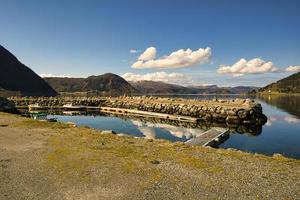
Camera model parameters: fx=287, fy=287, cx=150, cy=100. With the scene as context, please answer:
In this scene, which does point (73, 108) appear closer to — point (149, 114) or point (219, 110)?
point (149, 114)

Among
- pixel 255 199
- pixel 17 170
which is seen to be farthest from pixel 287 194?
pixel 17 170

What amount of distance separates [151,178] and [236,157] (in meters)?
7.99

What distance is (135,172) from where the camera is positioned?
16.3m

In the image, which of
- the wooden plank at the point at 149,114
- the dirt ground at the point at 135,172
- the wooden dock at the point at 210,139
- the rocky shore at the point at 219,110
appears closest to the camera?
the dirt ground at the point at 135,172

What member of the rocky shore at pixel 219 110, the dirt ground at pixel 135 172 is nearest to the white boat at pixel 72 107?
the rocky shore at pixel 219 110

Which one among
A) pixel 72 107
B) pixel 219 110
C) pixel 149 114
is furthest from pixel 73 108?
pixel 219 110

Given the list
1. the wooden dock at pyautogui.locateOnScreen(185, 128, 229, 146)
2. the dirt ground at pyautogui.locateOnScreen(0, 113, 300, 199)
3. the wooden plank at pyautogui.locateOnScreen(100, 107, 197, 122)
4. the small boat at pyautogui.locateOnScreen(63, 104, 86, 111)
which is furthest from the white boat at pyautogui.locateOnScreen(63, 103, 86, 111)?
the dirt ground at pyautogui.locateOnScreen(0, 113, 300, 199)

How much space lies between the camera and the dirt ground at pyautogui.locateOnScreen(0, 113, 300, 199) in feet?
43.1

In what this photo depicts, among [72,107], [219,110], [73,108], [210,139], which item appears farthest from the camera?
[72,107]

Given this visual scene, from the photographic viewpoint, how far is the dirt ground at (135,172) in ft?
43.1

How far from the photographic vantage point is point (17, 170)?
16562 millimetres

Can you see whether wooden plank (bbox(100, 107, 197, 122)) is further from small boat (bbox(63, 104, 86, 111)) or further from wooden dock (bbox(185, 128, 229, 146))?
wooden dock (bbox(185, 128, 229, 146))

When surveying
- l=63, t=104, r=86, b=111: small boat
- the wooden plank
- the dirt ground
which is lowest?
the wooden plank

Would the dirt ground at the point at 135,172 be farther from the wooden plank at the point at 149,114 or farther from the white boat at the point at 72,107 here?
the white boat at the point at 72,107
